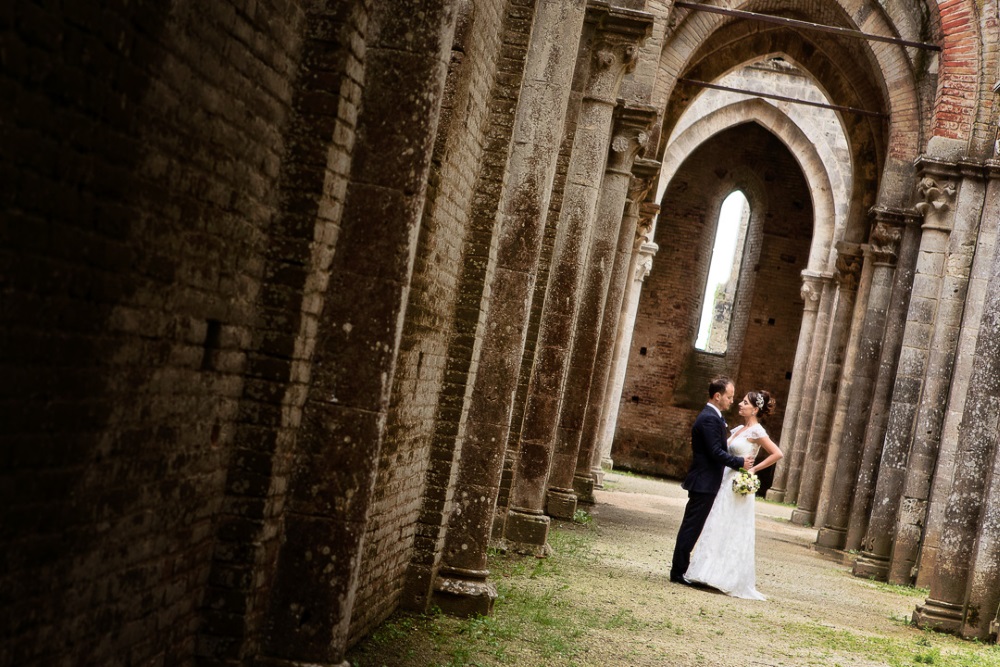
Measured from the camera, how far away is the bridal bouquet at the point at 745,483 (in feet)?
32.5

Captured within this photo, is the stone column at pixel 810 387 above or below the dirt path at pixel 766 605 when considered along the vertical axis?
above

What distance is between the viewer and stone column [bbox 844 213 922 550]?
49.0ft

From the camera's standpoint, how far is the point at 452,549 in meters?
7.18

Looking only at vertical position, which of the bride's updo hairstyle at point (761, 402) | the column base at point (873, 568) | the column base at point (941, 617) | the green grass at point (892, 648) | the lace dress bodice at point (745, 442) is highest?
the bride's updo hairstyle at point (761, 402)

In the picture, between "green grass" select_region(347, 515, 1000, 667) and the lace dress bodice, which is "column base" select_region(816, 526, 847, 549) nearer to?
"green grass" select_region(347, 515, 1000, 667)

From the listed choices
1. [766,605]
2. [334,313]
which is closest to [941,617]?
[766,605]

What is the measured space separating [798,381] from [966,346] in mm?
13149

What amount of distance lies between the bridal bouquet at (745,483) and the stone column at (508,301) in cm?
340

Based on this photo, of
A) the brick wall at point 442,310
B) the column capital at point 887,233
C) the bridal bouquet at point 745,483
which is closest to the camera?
the brick wall at point 442,310

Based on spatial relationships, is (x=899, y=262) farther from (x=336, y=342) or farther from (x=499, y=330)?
(x=336, y=342)

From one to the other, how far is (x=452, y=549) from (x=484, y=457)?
62cm

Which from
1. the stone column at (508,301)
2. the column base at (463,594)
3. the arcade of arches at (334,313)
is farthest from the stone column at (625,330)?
the column base at (463,594)

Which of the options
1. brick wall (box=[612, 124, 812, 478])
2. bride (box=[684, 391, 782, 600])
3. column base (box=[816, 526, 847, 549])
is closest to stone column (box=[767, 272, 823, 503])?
brick wall (box=[612, 124, 812, 478])

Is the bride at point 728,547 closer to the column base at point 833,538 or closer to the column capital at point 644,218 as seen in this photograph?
the column base at point 833,538
